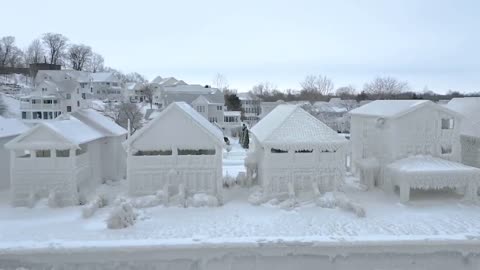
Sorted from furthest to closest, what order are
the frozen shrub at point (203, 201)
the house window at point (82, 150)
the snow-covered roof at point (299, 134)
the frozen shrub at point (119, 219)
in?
the house window at point (82, 150) < the snow-covered roof at point (299, 134) < the frozen shrub at point (203, 201) < the frozen shrub at point (119, 219)

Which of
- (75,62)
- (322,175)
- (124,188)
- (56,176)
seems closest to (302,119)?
(322,175)

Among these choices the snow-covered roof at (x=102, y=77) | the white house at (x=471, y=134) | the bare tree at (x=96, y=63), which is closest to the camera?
the white house at (x=471, y=134)

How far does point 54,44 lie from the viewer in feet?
302

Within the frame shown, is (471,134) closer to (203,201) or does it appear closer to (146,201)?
(203,201)

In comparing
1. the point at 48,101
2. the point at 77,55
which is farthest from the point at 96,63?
the point at 48,101

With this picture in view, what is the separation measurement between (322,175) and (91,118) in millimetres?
13590

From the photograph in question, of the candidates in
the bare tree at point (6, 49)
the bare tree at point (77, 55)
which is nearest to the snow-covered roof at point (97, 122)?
the bare tree at point (6, 49)

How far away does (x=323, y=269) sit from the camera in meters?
12.7

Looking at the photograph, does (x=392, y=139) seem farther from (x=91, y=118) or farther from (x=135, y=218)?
(x=91, y=118)

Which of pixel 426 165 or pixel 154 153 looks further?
pixel 154 153

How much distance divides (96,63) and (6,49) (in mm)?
25328

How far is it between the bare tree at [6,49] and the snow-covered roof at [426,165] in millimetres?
88880

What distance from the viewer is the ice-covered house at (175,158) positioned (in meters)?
17.8

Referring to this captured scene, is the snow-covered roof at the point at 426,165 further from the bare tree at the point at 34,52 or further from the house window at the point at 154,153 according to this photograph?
the bare tree at the point at 34,52
